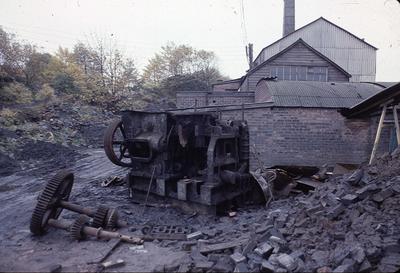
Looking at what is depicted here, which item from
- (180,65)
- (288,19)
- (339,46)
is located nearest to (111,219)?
(339,46)

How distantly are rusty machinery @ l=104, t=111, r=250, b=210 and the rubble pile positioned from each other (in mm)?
1093

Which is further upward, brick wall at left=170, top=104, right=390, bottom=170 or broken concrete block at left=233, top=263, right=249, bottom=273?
brick wall at left=170, top=104, right=390, bottom=170

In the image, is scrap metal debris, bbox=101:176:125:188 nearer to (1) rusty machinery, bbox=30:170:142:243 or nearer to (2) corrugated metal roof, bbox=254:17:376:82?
(1) rusty machinery, bbox=30:170:142:243

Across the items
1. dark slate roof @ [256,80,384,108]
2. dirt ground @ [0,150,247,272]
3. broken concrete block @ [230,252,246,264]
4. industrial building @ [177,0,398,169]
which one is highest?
dark slate roof @ [256,80,384,108]

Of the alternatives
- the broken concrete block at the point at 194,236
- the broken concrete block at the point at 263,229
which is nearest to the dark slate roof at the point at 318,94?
the broken concrete block at the point at 263,229

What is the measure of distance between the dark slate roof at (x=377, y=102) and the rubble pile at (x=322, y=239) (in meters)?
3.04

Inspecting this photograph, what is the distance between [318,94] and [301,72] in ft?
37.2

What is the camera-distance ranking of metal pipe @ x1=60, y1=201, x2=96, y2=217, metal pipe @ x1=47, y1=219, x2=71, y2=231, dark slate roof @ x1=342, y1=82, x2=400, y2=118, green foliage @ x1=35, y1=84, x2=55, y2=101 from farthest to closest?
green foliage @ x1=35, y1=84, x2=55, y2=101, dark slate roof @ x1=342, y1=82, x2=400, y2=118, metal pipe @ x1=60, y1=201, x2=96, y2=217, metal pipe @ x1=47, y1=219, x2=71, y2=231

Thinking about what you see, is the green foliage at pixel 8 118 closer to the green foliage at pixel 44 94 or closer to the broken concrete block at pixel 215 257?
the green foliage at pixel 44 94

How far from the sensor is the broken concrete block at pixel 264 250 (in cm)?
405

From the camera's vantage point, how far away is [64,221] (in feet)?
17.4

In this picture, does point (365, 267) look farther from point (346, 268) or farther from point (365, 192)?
point (365, 192)

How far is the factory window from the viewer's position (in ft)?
75.4

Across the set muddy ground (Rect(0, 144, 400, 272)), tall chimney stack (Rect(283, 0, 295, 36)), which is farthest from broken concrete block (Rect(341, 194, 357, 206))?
tall chimney stack (Rect(283, 0, 295, 36))
